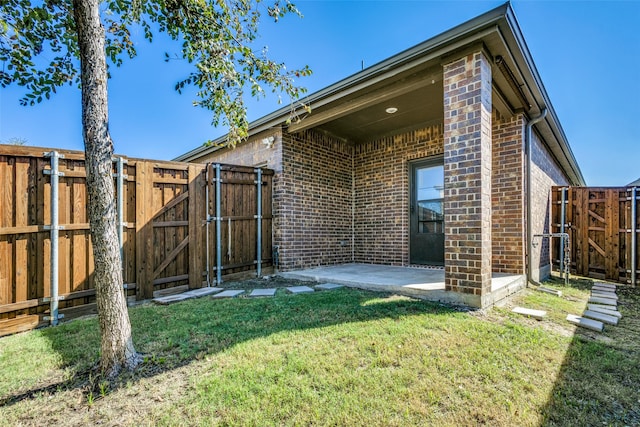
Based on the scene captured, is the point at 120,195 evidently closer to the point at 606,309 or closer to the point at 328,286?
the point at 328,286

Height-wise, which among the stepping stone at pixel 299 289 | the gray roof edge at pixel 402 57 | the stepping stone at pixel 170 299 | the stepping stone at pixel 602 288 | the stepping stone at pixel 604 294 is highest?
the gray roof edge at pixel 402 57

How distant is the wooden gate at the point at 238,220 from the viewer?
5.41 metres

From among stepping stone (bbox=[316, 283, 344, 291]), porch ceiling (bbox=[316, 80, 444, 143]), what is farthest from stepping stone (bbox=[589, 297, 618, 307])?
porch ceiling (bbox=[316, 80, 444, 143])

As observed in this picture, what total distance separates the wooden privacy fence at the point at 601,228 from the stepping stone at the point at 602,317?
3495mm

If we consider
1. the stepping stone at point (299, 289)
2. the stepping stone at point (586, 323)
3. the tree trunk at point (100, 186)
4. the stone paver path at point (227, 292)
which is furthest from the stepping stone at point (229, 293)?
the stepping stone at point (586, 323)

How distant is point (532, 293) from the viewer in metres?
4.62

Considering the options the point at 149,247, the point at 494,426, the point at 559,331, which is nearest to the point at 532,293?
the point at 559,331

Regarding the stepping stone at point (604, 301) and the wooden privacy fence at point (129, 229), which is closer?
the wooden privacy fence at point (129, 229)

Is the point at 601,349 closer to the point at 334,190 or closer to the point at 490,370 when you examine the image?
the point at 490,370

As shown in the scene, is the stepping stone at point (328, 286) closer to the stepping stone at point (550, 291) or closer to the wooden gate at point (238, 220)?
the wooden gate at point (238, 220)

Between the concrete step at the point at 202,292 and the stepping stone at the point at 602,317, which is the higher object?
the stepping stone at the point at 602,317

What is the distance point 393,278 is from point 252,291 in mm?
2392

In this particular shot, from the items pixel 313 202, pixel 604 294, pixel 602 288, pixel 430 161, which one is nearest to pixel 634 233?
pixel 602 288

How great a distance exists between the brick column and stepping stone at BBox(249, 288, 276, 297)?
259 centimetres
